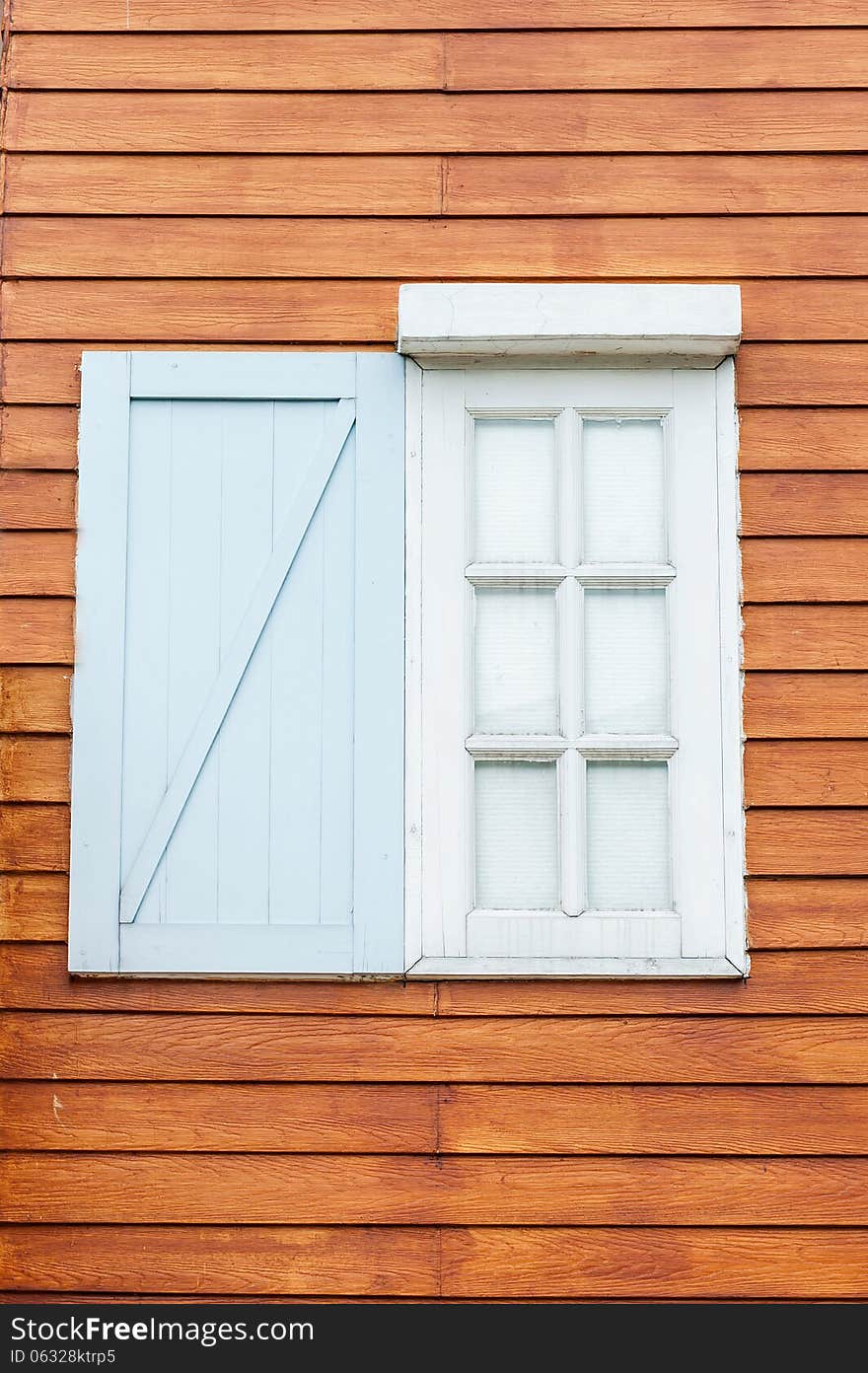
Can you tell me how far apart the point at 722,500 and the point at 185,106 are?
1.60m

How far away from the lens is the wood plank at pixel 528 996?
8.87 feet

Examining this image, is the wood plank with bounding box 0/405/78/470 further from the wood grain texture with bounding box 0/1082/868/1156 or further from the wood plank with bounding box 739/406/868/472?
the wood plank with bounding box 739/406/868/472

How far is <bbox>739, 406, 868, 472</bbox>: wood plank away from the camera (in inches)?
111

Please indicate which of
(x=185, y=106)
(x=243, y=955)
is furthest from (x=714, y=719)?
(x=185, y=106)

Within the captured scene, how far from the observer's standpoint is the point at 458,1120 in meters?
2.68

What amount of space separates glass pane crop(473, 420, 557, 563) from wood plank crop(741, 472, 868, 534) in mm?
461

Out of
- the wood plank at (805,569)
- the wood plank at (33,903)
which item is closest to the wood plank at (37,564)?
the wood plank at (33,903)

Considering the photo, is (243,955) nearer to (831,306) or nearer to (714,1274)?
(714,1274)

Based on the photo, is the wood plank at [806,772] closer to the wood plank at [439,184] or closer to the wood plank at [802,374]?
the wood plank at [802,374]

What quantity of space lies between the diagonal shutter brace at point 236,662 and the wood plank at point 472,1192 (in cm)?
62

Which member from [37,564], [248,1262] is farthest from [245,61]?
[248,1262]

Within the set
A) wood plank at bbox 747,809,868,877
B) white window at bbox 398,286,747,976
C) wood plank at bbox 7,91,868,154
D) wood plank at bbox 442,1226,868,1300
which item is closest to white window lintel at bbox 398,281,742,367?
white window at bbox 398,286,747,976

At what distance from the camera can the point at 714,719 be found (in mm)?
2758

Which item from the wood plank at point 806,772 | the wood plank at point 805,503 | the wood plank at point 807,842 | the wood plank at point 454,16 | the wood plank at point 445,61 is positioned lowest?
the wood plank at point 807,842
